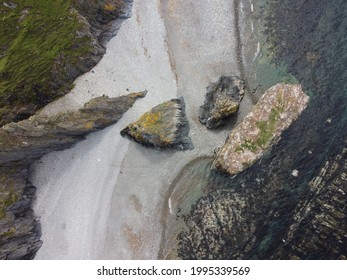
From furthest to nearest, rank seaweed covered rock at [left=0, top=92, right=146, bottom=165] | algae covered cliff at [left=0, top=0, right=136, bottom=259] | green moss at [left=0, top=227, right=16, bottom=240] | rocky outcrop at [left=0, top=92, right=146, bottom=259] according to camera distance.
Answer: green moss at [left=0, top=227, right=16, bottom=240] → rocky outcrop at [left=0, top=92, right=146, bottom=259] → seaweed covered rock at [left=0, top=92, right=146, bottom=165] → algae covered cliff at [left=0, top=0, right=136, bottom=259]

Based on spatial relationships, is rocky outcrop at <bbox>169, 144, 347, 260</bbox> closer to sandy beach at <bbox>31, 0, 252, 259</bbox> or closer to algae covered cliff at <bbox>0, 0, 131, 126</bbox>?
sandy beach at <bbox>31, 0, 252, 259</bbox>

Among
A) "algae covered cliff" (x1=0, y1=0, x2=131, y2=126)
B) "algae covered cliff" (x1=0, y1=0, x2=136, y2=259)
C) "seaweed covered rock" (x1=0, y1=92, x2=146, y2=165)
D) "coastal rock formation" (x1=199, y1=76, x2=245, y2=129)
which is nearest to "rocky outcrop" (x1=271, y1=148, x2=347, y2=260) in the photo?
"coastal rock formation" (x1=199, y1=76, x2=245, y2=129)

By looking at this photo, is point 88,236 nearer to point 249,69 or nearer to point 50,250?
point 50,250

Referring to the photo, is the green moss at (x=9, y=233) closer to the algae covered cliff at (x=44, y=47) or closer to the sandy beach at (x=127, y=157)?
the sandy beach at (x=127, y=157)

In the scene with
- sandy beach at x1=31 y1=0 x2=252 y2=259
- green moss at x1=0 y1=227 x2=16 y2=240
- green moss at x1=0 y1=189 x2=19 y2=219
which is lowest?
green moss at x1=0 y1=227 x2=16 y2=240

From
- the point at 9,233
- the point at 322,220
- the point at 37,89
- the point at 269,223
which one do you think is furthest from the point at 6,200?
the point at 322,220

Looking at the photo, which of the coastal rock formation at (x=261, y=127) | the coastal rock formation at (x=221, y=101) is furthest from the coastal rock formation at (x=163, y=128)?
the coastal rock formation at (x=261, y=127)

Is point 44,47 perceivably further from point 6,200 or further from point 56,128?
point 6,200
